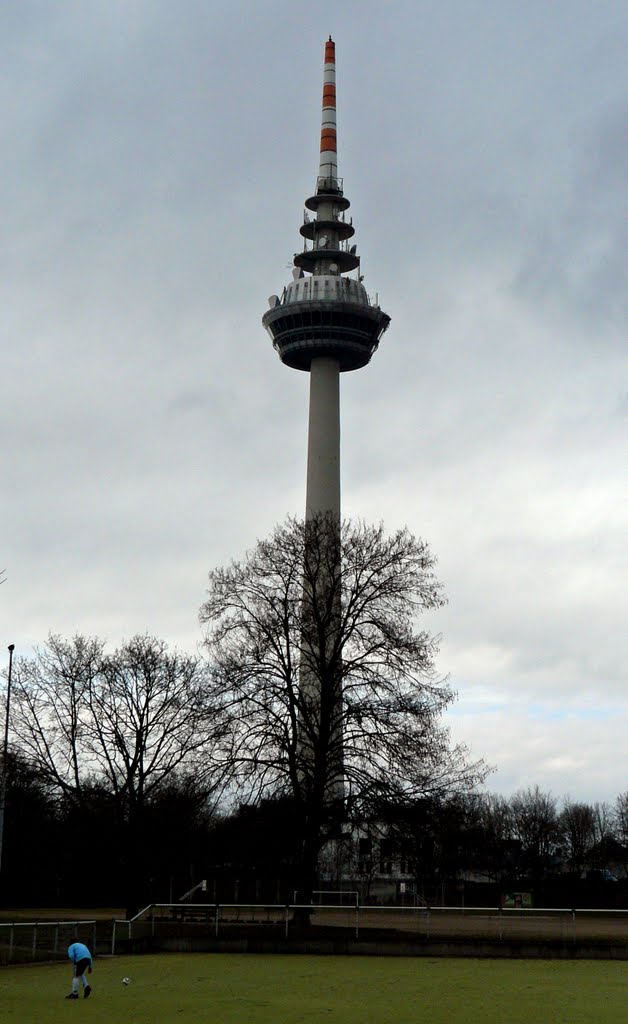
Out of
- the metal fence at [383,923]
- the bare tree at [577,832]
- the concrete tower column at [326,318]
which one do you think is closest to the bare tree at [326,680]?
the metal fence at [383,923]

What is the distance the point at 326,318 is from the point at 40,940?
70.9 metres

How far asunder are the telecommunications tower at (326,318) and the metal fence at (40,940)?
5953 cm

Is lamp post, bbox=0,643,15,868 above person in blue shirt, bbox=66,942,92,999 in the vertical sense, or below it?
above

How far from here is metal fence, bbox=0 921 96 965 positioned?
34.3 m

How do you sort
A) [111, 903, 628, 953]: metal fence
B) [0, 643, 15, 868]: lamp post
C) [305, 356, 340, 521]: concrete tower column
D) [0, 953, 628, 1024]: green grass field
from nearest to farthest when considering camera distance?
1. [0, 953, 628, 1024]: green grass field
2. [111, 903, 628, 953]: metal fence
3. [0, 643, 15, 868]: lamp post
4. [305, 356, 340, 521]: concrete tower column

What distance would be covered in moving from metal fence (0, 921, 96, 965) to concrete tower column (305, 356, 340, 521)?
5733cm

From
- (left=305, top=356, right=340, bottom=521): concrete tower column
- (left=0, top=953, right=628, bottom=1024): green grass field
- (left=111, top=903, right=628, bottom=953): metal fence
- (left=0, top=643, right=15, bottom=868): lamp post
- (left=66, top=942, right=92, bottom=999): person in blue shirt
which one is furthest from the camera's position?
(left=305, top=356, right=340, bottom=521): concrete tower column

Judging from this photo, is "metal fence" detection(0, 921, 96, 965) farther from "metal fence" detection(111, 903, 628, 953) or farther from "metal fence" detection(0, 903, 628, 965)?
"metal fence" detection(111, 903, 628, 953)

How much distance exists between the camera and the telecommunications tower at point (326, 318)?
96688mm

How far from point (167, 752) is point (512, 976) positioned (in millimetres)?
23437

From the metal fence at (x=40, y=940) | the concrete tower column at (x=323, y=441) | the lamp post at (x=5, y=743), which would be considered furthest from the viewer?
the concrete tower column at (x=323, y=441)

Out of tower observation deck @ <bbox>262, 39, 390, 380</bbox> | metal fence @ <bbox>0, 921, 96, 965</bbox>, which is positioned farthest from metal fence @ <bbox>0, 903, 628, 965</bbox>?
tower observation deck @ <bbox>262, 39, 390, 380</bbox>

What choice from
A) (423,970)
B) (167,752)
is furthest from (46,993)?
(167,752)

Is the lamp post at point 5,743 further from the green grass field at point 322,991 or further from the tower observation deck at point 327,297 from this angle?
the tower observation deck at point 327,297
